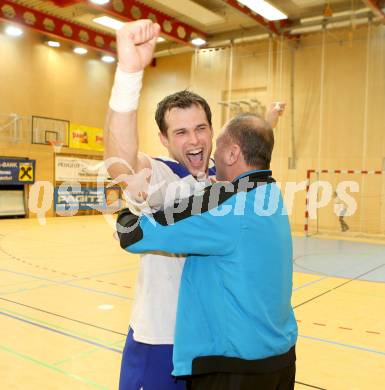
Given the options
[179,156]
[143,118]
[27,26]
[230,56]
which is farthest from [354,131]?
[179,156]

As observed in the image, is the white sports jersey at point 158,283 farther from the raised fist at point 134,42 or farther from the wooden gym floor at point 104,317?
the wooden gym floor at point 104,317

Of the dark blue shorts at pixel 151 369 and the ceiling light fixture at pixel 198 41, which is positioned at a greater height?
the ceiling light fixture at pixel 198 41

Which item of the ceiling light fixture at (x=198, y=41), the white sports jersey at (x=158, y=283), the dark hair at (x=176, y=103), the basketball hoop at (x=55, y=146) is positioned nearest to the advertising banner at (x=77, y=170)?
the basketball hoop at (x=55, y=146)

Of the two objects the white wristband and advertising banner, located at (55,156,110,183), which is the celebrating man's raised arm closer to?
the white wristband

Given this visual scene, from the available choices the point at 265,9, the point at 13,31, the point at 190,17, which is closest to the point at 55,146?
the point at 13,31

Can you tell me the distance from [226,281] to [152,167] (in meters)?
0.56

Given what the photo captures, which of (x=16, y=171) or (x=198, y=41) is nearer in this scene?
(x=16, y=171)

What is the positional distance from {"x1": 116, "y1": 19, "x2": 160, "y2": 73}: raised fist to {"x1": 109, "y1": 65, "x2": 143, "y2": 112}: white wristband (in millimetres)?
22

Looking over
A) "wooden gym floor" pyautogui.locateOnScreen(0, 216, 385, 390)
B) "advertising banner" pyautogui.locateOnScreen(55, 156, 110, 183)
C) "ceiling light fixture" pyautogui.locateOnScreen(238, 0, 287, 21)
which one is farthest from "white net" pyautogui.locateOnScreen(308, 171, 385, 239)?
"advertising banner" pyautogui.locateOnScreen(55, 156, 110, 183)

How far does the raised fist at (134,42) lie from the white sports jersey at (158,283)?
0.40m

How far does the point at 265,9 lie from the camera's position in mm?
14820

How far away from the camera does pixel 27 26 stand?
54.8ft

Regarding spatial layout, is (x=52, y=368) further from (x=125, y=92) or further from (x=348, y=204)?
(x=348, y=204)

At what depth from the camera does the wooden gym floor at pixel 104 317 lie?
3.76 meters
